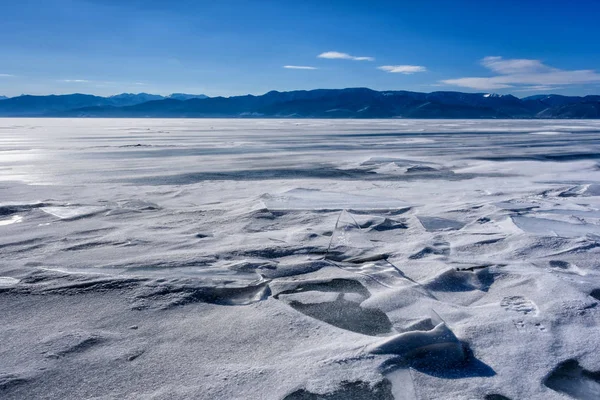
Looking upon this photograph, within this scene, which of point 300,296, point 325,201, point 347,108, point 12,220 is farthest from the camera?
point 347,108

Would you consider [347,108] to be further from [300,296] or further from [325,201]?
[300,296]

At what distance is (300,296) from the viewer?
2.55m

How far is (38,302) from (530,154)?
38.5ft

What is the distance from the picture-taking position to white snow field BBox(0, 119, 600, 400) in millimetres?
1723

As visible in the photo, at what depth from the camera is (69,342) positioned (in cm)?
197

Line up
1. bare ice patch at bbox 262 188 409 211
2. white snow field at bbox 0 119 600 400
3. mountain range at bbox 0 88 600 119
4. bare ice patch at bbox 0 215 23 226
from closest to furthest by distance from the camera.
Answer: white snow field at bbox 0 119 600 400 → bare ice patch at bbox 0 215 23 226 → bare ice patch at bbox 262 188 409 211 → mountain range at bbox 0 88 600 119

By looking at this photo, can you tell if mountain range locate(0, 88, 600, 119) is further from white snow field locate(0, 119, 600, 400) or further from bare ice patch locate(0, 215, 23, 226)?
bare ice patch locate(0, 215, 23, 226)

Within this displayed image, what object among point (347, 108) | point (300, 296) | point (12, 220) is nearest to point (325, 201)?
point (300, 296)

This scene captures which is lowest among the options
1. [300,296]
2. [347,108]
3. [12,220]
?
[300,296]

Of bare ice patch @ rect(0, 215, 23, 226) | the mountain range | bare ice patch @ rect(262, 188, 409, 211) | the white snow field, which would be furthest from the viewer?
the mountain range

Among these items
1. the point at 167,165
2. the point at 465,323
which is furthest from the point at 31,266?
the point at 167,165

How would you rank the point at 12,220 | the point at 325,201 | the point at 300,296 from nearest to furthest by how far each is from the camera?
the point at 300,296 < the point at 12,220 < the point at 325,201

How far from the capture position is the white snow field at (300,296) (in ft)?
5.65

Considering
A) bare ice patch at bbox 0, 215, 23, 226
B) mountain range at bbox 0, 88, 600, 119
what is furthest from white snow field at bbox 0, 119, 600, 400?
mountain range at bbox 0, 88, 600, 119
